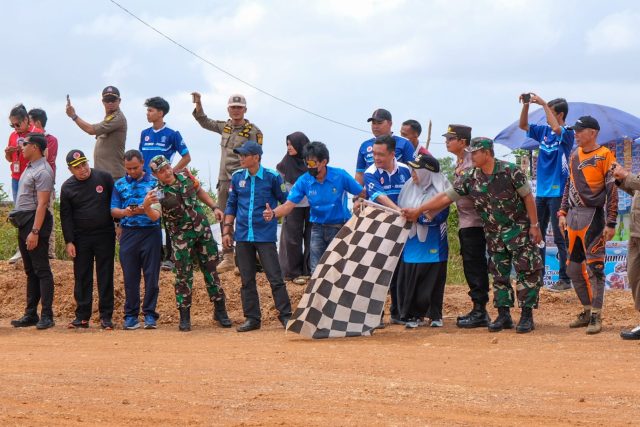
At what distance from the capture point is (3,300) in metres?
14.6

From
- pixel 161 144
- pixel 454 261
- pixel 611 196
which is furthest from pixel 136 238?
pixel 454 261

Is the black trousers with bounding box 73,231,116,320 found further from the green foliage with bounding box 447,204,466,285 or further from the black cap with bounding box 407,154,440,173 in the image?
the green foliage with bounding box 447,204,466,285

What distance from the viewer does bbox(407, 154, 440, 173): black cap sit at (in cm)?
1100

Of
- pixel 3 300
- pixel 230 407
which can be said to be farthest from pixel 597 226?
pixel 3 300

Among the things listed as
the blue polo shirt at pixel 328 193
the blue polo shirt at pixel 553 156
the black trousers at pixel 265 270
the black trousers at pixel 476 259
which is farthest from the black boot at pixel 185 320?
the blue polo shirt at pixel 553 156

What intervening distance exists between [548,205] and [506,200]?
229 centimetres

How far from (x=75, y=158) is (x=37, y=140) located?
0.53m

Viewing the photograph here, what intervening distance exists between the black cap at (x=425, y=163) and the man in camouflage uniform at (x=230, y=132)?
2968 mm

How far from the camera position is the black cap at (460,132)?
11406 mm

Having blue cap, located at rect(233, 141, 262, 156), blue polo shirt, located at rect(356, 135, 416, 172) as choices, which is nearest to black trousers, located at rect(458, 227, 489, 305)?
blue polo shirt, located at rect(356, 135, 416, 172)

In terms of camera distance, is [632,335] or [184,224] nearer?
[632,335]

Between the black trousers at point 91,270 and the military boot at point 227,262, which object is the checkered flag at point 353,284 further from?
the military boot at point 227,262

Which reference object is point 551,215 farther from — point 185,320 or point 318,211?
point 185,320

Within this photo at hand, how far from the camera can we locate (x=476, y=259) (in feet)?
37.4
